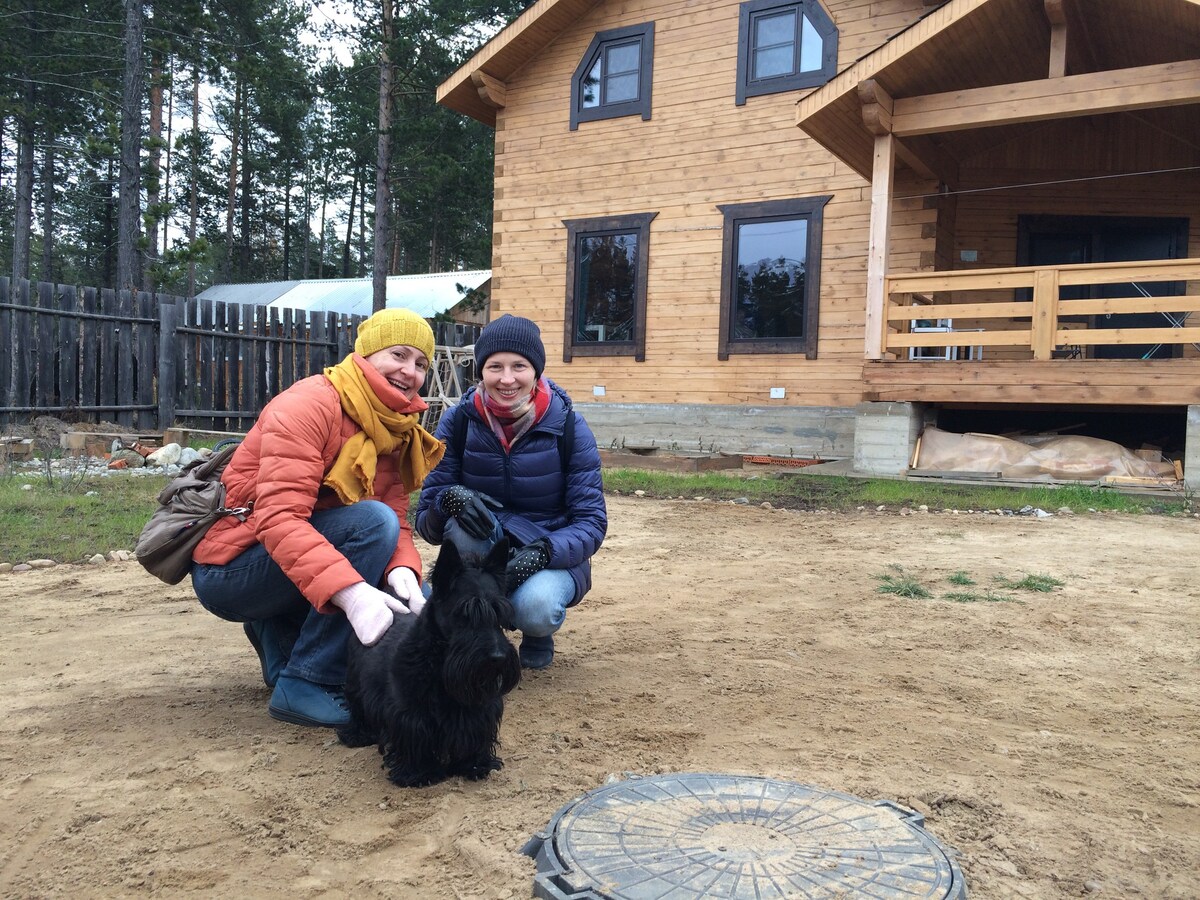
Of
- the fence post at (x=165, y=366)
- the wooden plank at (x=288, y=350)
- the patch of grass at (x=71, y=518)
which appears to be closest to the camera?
the patch of grass at (x=71, y=518)

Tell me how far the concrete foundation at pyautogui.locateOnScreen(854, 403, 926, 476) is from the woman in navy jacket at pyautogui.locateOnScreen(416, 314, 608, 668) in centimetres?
749

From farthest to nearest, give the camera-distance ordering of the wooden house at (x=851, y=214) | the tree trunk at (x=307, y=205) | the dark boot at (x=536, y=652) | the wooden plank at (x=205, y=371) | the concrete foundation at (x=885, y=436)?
the tree trunk at (x=307, y=205) → the wooden plank at (x=205, y=371) → the concrete foundation at (x=885, y=436) → the wooden house at (x=851, y=214) → the dark boot at (x=536, y=652)

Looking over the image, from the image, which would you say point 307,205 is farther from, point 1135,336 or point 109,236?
point 1135,336

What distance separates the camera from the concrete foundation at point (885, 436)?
10516 millimetres

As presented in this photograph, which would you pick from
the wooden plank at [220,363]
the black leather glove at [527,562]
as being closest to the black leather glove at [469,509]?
the black leather glove at [527,562]

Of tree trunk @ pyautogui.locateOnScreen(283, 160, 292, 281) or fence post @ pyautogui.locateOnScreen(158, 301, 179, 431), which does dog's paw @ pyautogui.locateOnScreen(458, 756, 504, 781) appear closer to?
fence post @ pyautogui.locateOnScreen(158, 301, 179, 431)

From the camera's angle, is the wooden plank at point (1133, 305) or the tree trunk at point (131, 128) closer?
the wooden plank at point (1133, 305)

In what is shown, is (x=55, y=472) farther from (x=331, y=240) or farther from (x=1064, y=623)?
(x=331, y=240)

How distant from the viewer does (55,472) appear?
9883 mm

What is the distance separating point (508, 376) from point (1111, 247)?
12.0m

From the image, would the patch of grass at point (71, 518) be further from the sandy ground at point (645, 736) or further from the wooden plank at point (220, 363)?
the wooden plank at point (220, 363)

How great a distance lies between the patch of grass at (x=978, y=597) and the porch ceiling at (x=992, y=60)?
21.3ft

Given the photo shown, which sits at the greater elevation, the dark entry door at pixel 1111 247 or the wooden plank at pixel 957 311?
the dark entry door at pixel 1111 247

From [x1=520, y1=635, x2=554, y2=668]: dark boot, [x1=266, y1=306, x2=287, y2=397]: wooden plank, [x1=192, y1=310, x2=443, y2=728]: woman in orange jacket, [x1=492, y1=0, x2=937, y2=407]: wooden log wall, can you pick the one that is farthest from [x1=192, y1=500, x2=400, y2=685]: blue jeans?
[x1=266, y1=306, x2=287, y2=397]: wooden plank
